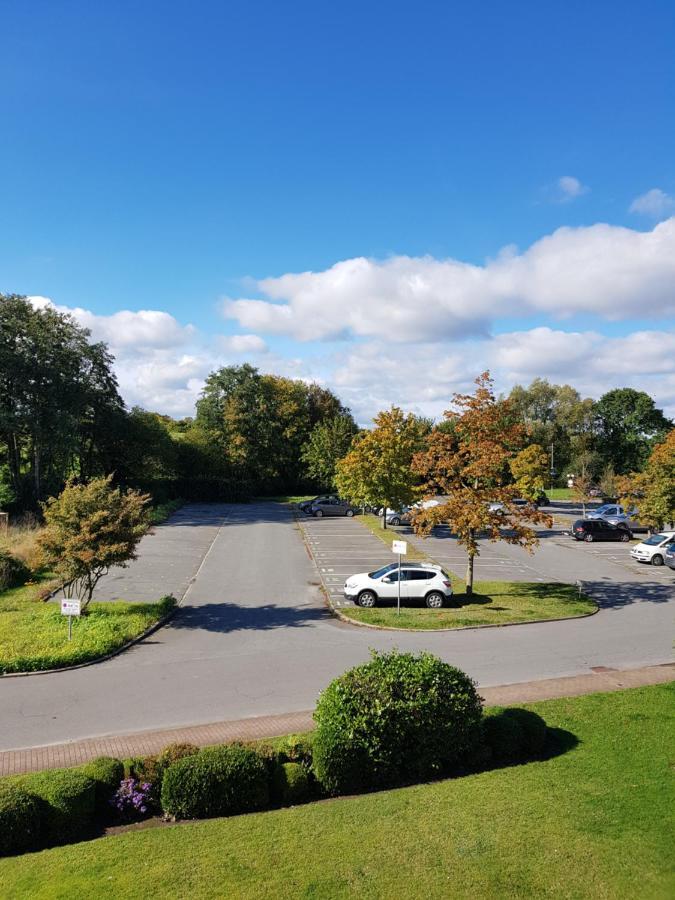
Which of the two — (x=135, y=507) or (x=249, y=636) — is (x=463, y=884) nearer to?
(x=249, y=636)

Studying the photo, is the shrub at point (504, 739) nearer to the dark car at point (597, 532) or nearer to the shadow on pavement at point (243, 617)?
the shadow on pavement at point (243, 617)

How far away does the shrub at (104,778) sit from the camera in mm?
8430

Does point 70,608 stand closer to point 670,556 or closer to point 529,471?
point 670,556

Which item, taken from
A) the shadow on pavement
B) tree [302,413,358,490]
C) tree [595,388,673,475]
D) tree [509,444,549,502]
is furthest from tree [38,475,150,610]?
tree [595,388,673,475]

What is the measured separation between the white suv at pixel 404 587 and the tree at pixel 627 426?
197 feet

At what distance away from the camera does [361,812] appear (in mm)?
8023

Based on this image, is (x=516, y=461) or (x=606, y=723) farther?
(x=516, y=461)

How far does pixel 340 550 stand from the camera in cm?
3238

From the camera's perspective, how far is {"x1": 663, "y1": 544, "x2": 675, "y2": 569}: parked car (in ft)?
92.7

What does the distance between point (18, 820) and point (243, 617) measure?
40.5ft

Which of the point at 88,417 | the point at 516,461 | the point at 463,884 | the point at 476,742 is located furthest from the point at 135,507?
the point at 516,461

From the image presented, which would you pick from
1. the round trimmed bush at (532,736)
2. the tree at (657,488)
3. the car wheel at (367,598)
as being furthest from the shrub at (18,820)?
the tree at (657,488)

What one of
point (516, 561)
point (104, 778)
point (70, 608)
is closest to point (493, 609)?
point (516, 561)

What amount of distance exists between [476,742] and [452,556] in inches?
859
